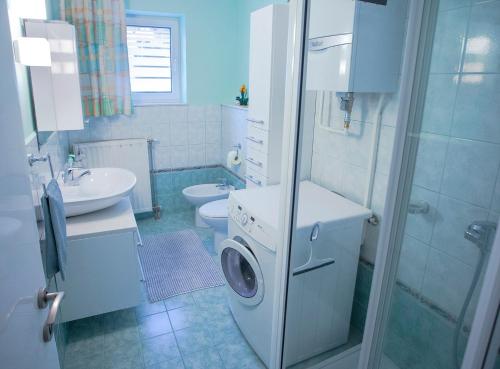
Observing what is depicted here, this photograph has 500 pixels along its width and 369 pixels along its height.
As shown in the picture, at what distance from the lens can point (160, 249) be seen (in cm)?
311

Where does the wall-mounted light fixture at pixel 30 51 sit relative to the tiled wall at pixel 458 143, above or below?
above

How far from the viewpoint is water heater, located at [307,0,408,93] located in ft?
5.06

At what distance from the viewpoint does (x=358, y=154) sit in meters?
1.96

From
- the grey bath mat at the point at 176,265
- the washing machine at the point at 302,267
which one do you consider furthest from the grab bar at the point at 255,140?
the grey bath mat at the point at 176,265

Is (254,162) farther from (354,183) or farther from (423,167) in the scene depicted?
(423,167)

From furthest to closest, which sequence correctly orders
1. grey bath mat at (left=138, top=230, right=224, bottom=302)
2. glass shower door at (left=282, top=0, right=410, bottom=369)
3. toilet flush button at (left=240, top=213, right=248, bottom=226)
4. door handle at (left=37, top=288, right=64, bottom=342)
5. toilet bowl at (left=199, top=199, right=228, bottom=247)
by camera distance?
toilet bowl at (left=199, top=199, right=228, bottom=247) < grey bath mat at (left=138, top=230, right=224, bottom=302) < toilet flush button at (left=240, top=213, right=248, bottom=226) < glass shower door at (left=282, top=0, right=410, bottom=369) < door handle at (left=37, top=288, right=64, bottom=342)

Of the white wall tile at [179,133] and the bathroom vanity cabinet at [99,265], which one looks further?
the white wall tile at [179,133]

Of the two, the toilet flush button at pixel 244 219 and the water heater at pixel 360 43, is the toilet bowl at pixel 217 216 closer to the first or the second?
the toilet flush button at pixel 244 219

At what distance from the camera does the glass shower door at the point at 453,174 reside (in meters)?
0.94

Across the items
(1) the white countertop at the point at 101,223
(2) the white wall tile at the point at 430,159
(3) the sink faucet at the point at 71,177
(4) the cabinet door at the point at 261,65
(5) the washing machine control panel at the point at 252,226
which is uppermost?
(4) the cabinet door at the point at 261,65

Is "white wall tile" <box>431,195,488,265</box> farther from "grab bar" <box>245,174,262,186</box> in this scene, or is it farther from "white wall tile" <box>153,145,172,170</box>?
"white wall tile" <box>153,145,172,170</box>

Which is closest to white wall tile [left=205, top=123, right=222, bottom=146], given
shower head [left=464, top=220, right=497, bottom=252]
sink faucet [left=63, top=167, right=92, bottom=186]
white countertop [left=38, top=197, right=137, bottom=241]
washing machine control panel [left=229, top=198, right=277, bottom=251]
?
sink faucet [left=63, top=167, right=92, bottom=186]

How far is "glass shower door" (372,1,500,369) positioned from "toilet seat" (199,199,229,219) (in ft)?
6.12

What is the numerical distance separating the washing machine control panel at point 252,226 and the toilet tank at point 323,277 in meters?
0.12
